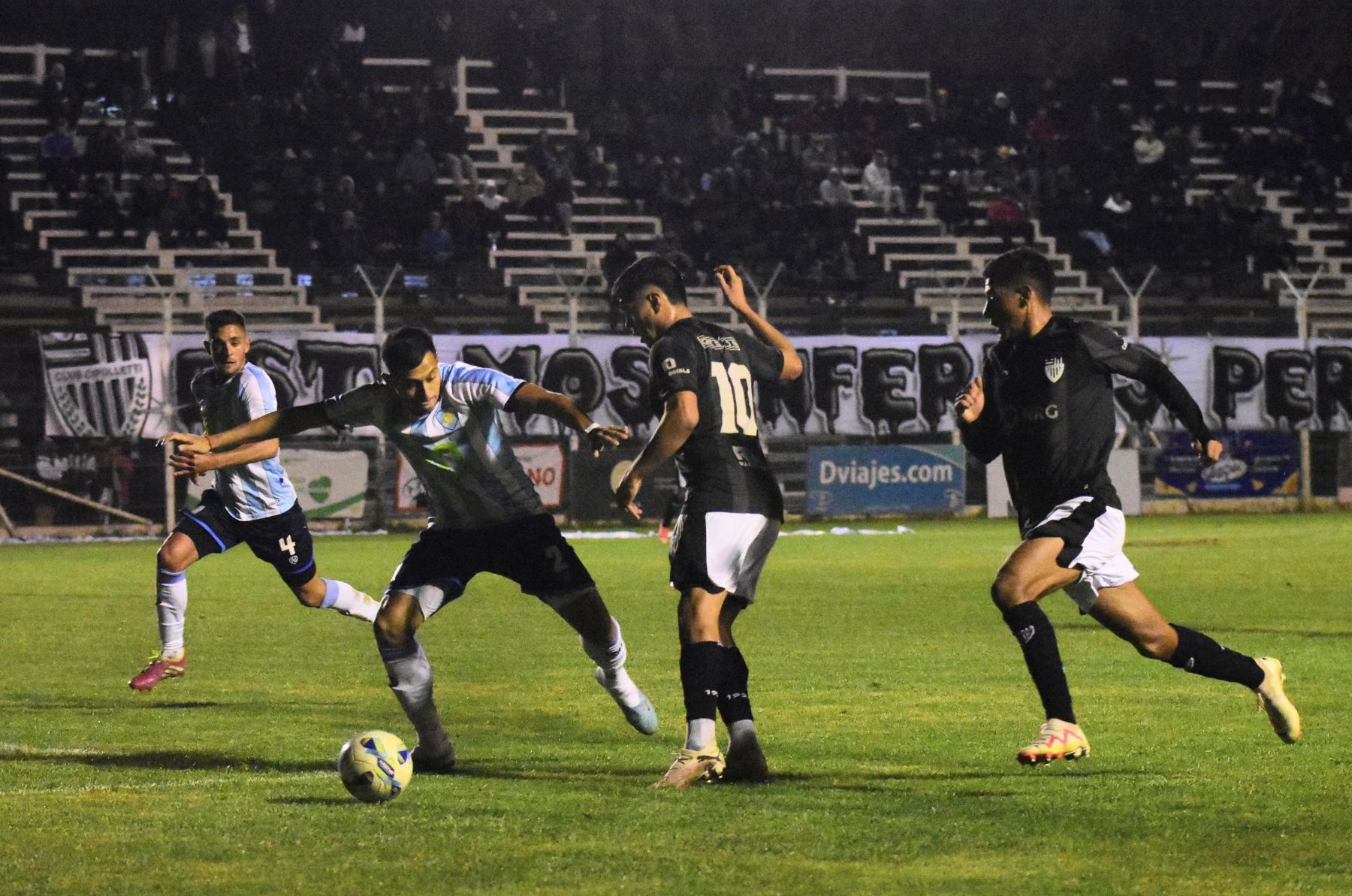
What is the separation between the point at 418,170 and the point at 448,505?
27.6m

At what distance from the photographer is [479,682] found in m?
11.3

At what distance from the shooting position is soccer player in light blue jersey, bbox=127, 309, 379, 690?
1101 centimetres

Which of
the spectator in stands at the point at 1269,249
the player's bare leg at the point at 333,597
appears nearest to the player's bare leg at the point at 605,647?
the player's bare leg at the point at 333,597

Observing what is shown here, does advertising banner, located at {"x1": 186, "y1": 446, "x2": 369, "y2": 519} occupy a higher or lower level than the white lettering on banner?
higher

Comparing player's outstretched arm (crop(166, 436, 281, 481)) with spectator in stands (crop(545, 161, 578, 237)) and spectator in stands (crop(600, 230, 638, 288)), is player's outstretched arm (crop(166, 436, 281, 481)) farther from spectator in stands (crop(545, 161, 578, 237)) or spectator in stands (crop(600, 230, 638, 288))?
spectator in stands (crop(545, 161, 578, 237))

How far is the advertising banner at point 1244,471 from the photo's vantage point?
33375mm

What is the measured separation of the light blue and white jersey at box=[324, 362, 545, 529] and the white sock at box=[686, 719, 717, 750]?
1263mm

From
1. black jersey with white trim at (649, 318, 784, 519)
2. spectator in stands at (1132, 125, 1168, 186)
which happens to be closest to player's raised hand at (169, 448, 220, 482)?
black jersey with white trim at (649, 318, 784, 519)

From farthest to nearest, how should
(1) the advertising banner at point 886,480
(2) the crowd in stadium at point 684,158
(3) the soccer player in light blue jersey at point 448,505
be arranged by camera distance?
1. (2) the crowd in stadium at point 684,158
2. (1) the advertising banner at point 886,480
3. (3) the soccer player in light blue jersey at point 448,505

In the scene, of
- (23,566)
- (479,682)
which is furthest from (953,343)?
(479,682)

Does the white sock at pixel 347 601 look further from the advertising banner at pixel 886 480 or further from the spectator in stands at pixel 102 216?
the spectator in stands at pixel 102 216

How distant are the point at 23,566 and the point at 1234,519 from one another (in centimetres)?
1901

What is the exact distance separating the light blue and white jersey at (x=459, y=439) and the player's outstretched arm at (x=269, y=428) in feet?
0.24

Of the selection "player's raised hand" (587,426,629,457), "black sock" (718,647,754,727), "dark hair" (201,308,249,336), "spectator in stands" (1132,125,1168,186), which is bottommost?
"black sock" (718,647,754,727)
